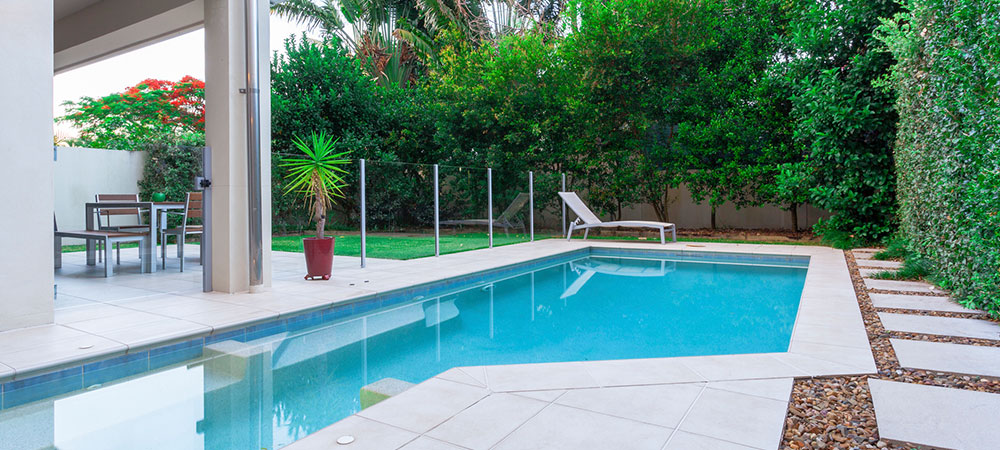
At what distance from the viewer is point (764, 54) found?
9.58 metres

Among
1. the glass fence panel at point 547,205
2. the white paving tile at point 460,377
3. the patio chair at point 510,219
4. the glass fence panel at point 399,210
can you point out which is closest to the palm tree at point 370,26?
the glass fence panel at point 547,205

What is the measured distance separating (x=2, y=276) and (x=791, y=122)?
10150mm

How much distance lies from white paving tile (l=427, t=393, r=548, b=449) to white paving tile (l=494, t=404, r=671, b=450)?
0.15 ft

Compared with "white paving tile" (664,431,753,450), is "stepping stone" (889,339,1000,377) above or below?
above

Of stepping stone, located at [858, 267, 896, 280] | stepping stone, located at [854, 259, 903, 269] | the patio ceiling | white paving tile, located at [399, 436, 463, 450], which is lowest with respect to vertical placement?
white paving tile, located at [399, 436, 463, 450]

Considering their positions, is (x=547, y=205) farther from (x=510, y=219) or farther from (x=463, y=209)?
(x=463, y=209)

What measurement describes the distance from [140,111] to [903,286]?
2126cm

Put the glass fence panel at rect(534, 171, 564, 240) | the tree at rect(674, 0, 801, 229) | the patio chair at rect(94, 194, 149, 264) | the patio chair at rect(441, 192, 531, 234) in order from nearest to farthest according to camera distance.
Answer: the patio chair at rect(94, 194, 149, 264) → the patio chair at rect(441, 192, 531, 234) → the tree at rect(674, 0, 801, 229) → the glass fence panel at rect(534, 171, 564, 240)

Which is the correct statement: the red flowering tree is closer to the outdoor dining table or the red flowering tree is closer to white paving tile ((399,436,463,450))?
the outdoor dining table

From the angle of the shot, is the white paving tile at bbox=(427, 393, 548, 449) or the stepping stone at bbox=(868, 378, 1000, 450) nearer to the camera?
the stepping stone at bbox=(868, 378, 1000, 450)

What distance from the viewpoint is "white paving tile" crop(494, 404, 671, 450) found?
1.78 meters

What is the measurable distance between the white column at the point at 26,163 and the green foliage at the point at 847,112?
8.85 meters

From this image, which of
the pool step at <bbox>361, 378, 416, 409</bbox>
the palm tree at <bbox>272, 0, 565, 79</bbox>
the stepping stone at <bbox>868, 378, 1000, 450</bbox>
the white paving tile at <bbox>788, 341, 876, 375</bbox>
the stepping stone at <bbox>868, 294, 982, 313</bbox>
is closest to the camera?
the stepping stone at <bbox>868, 378, 1000, 450</bbox>

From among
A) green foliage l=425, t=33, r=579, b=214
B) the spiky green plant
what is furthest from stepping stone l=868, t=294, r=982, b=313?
green foliage l=425, t=33, r=579, b=214
